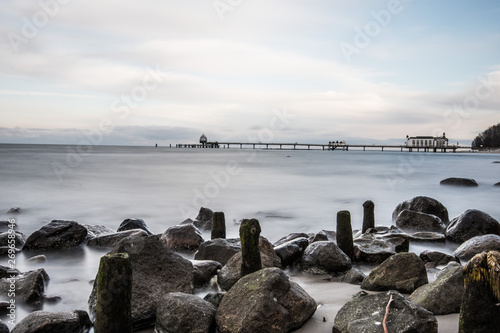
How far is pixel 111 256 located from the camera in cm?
329

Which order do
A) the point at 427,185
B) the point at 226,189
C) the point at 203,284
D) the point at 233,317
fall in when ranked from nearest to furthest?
the point at 233,317, the point at 203,284, the point at 226,189, the point at 427,185

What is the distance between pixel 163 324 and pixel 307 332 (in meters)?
1.37

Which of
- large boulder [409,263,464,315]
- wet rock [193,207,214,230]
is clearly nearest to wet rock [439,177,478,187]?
wet rock [193,207,214,230]

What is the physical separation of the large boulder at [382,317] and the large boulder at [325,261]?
82.8 inches

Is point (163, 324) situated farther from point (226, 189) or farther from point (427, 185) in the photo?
point (427, 185)

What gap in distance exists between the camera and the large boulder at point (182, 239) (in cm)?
727

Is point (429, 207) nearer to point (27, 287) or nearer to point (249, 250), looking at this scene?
point (249, 250)

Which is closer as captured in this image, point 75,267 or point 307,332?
point 307,332

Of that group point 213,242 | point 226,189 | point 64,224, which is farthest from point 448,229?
point 226,189

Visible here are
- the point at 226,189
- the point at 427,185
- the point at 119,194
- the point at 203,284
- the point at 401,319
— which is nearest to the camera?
the point at 401,319

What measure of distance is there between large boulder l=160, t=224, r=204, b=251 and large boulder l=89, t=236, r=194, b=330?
2.61 meters

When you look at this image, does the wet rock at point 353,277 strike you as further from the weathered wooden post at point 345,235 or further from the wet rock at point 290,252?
the weathered wooden post at point 345,235

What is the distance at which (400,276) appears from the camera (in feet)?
15.6

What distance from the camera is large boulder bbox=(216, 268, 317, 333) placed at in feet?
11.8
